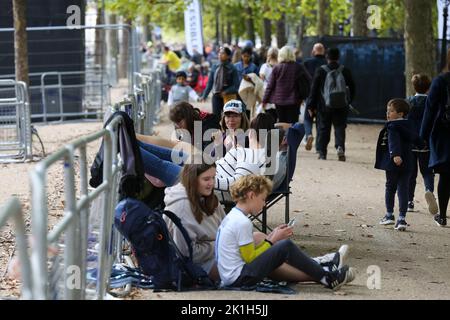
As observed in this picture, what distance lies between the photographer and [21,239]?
181 inches

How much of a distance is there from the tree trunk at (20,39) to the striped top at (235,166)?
37.3ft

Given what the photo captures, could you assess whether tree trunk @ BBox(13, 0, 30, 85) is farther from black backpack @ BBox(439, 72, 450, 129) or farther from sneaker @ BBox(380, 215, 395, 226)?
black backpack @ BBox(439, 72, 450, 129)

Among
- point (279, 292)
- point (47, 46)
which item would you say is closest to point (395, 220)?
point (279, 292)

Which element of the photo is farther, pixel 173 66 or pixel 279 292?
pixel 173 66

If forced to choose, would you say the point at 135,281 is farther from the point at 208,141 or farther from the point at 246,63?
the point at 246,63

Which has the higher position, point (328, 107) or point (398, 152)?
point (398, 152)

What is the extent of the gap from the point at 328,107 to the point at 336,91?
14.6 inches

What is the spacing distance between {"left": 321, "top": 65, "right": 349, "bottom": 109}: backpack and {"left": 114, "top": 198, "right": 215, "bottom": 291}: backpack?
31.8 ft

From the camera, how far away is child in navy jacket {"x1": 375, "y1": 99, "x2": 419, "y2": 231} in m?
11.3

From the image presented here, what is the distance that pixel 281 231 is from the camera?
8.32 meters

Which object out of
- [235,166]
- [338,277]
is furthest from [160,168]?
[338,277]

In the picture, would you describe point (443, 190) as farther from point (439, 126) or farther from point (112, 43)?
point (112, 43)

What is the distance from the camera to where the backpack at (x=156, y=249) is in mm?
7688

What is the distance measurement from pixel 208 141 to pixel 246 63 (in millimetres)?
10317
